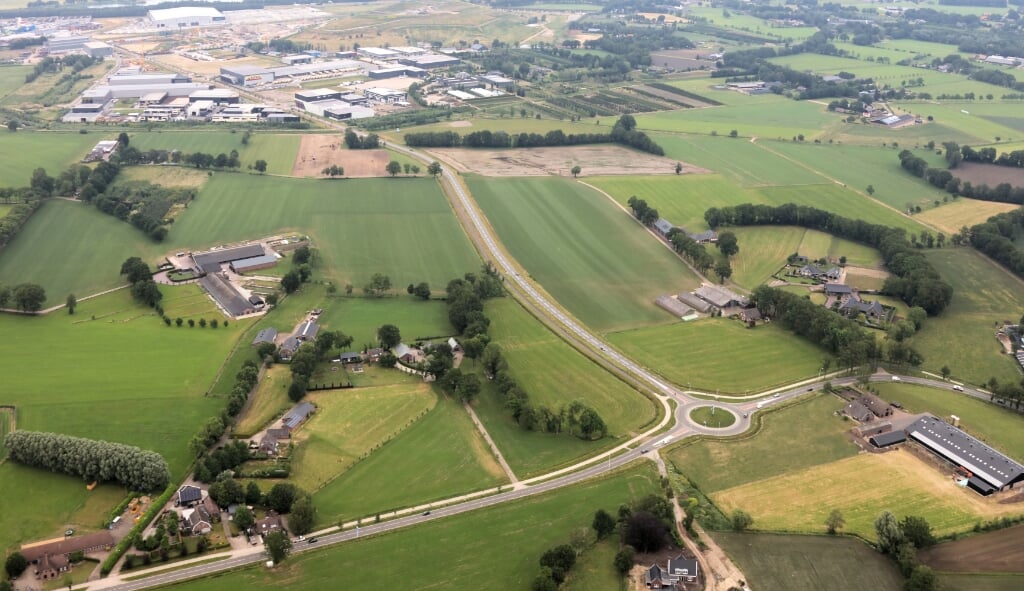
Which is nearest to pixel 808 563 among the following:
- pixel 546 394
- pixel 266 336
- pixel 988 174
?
pixel 546 394

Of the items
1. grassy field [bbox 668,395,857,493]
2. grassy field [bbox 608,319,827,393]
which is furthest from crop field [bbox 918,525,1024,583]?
grassy field [bbox 608,319,827,393]

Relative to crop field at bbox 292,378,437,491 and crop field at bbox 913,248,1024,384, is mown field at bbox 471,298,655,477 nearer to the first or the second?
crop field at bbox 292,378,437,491

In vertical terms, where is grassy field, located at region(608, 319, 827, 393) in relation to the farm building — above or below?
above

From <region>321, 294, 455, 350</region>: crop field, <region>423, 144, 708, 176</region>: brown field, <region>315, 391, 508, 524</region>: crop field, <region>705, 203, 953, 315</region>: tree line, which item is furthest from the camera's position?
<region>423, 144, 708, 176</region>: brown field

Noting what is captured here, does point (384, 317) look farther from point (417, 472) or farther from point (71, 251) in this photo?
point (71, 251)

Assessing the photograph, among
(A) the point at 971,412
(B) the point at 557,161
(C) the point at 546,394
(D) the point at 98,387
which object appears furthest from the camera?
(B) the point at 557,161
